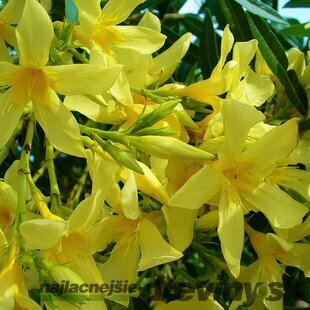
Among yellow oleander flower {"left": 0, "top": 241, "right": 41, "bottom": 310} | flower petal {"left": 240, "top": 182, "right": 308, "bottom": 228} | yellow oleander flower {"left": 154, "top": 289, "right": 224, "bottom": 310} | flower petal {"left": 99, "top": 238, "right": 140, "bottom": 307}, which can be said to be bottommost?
yellow oleander flower {"left": 154, "top": 289, "right": 224, "bottom": 310}

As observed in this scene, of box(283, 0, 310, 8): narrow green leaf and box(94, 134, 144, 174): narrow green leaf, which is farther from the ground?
box(283, 0, 310, 8): narrow green leaf

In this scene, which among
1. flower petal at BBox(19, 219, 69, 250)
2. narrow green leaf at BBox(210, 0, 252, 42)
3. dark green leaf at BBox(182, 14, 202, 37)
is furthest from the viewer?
dark green leaf at BBox(182, 14, 202, 37)

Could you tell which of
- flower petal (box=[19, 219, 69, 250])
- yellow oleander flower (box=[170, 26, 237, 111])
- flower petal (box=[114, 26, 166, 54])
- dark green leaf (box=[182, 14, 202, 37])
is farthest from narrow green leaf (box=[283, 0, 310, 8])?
flower petal (box=[19, 219, 69, 250])

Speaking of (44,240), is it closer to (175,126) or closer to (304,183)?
(175,126)

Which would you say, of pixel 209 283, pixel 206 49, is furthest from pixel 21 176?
pixel 206 49

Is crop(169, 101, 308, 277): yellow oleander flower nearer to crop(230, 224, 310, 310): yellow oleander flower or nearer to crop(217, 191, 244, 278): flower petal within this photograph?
crop(217, 191, 244, 278): flower petal
